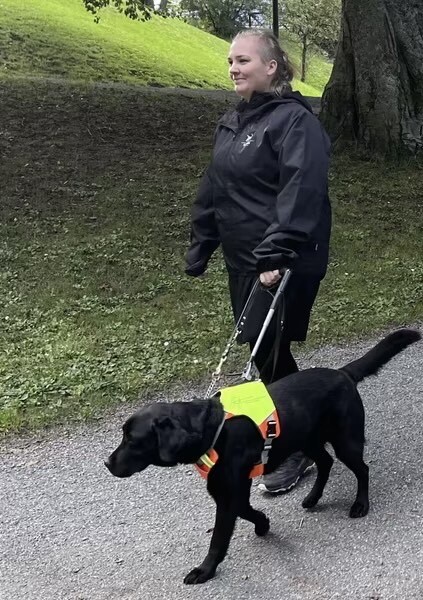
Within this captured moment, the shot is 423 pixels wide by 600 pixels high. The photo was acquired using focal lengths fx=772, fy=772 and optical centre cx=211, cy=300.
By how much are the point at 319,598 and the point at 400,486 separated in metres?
1.02

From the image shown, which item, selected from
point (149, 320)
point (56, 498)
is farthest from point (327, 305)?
point (56, 498)

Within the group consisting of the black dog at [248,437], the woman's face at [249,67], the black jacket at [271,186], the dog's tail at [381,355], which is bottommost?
the black dog at [248,437]

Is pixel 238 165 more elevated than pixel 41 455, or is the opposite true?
pixel 238 165

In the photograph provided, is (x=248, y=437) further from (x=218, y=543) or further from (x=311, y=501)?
(x=311, y=501)

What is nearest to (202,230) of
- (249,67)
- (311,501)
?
(249,67)

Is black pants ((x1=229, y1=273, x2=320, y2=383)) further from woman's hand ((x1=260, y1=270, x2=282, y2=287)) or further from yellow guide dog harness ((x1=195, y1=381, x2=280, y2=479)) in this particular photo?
yellow guide dog harness ((x1=195, y1=381, x2=280, y2=479))

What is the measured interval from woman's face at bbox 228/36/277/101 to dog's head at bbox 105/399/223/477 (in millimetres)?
1501

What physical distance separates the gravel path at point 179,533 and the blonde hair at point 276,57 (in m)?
2.05

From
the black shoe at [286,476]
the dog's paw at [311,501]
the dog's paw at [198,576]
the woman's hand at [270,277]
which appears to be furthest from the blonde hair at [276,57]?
the dog's paw at [198,576]

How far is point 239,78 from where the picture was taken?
358 cm

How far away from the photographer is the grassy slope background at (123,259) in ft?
19.1

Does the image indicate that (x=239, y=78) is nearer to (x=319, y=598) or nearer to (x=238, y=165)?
(x=238, y=165)

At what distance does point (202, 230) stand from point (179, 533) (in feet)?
5.03

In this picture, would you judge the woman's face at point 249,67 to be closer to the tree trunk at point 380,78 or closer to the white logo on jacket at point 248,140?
the white logo on jacket at point 248,140
